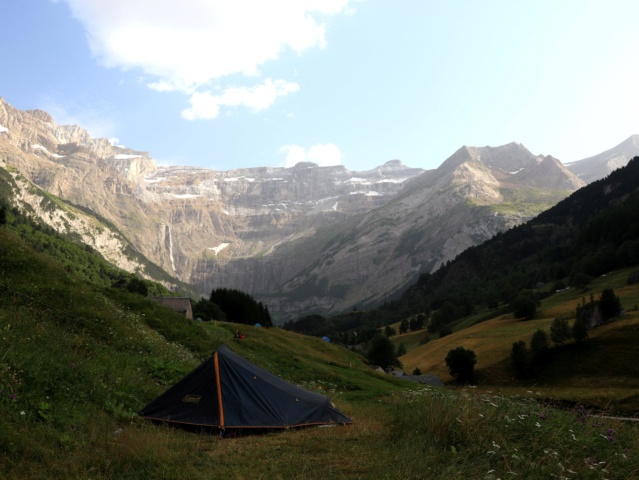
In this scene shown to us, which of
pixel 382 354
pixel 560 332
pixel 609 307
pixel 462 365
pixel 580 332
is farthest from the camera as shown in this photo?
pixel 382 354

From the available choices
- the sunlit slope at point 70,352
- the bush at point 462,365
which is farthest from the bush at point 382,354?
the sunlit slope at point 70,352

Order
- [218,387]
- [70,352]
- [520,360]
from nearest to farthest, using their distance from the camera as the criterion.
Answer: [218,387] → [70,352] → [520,360]

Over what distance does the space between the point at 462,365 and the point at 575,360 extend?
18.6 m

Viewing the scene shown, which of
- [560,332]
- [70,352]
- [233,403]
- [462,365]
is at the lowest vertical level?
[462,365]

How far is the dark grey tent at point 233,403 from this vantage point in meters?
13.7

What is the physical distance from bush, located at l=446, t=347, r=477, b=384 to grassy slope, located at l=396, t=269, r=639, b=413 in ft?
6.20

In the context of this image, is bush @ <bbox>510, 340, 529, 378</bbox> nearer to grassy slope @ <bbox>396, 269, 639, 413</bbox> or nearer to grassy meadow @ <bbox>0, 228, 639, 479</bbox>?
grassy slope @ <bbox>396, 269, 639, 413</bbox>

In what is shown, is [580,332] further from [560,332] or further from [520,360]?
[520,360]

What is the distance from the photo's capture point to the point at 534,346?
247 ft

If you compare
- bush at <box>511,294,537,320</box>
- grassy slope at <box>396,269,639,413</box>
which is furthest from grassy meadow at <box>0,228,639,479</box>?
bush at <box>511,294,537,320</box>

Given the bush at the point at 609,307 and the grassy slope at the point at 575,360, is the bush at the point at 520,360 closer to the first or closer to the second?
the grassy slope at the point at 575,360

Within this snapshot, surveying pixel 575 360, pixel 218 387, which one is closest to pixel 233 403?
pixel 218 387

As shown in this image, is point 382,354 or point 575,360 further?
point 382,354

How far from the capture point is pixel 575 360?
68.4 meters
